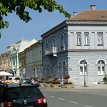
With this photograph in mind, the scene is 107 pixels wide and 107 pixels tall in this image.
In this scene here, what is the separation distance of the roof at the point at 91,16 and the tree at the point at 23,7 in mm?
58689

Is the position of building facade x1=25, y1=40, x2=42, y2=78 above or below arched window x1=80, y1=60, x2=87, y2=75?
above

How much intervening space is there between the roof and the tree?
58689 millimetres

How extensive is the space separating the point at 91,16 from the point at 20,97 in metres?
60.6

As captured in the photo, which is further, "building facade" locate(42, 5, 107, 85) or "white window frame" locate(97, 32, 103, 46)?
"white window frame" locate(97, 32, 103, 46)

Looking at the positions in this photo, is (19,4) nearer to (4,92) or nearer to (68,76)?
(4,92)

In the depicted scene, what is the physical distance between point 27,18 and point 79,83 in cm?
5934

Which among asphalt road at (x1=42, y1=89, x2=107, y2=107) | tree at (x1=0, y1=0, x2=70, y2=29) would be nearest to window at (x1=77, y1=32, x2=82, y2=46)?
asphalt road at (x1=42, y1=89, x2=107, y2=107)

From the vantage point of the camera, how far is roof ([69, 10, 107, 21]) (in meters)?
73.7

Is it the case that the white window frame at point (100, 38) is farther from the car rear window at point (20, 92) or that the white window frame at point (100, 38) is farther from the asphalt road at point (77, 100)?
the car rear window at point (20, 92)

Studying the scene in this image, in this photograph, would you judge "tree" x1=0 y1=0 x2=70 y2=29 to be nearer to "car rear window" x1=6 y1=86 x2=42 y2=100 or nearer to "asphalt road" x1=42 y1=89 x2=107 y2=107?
"car rear window" x1=6 y1=86 x2=42 y2=100

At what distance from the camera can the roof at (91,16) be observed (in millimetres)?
73688

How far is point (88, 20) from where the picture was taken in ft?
241

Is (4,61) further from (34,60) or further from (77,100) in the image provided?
(77,100)

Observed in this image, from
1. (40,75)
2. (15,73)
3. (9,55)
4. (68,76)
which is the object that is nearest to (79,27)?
(68,76)
